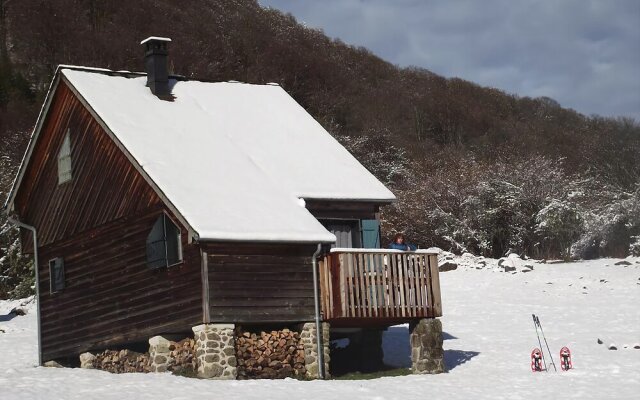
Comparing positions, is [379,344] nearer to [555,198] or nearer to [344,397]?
[344,397]

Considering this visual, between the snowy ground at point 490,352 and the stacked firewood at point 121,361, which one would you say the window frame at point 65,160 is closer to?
the stacked firewood at point 121,361

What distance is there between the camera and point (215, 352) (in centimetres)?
2583

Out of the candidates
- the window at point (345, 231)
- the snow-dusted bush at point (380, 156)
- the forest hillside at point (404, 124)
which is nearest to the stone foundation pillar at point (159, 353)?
the window at point (345, 231)

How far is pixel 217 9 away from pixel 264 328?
89.6 metres

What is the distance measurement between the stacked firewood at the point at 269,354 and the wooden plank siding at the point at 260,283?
466 millimetres

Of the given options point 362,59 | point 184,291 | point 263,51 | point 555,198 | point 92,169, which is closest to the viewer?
point 184,291

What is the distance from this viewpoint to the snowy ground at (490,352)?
24.0m

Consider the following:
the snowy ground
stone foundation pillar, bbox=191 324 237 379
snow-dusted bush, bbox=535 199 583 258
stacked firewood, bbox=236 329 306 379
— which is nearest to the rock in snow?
the snowy ground

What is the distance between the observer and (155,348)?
27.3 metres

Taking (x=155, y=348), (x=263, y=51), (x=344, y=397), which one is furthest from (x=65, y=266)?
(x=263, y=51)

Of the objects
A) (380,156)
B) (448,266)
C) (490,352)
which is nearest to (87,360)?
(490,352)

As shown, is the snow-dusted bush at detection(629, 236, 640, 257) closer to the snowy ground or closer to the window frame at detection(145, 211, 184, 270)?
the snowy ground

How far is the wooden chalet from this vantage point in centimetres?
2666

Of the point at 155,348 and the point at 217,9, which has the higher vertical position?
the point at 217,9
